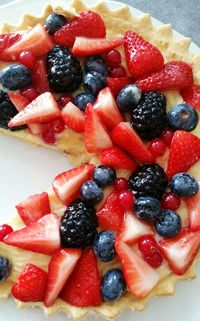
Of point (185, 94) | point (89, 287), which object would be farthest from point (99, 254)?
point (185, 94)

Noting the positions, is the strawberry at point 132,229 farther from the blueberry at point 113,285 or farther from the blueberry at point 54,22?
the blueberry at point 54,22

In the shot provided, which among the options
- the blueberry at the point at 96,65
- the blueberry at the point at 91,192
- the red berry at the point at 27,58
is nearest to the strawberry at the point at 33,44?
the red berry at the point at 27,58

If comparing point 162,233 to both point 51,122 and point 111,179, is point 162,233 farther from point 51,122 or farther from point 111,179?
point 51,122

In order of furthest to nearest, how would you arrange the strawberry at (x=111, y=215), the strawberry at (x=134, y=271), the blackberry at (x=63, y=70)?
the blackberry at (x=63, y=70), the strawberry at (x=111, y=215), the strawberry at (x=134, y=271)

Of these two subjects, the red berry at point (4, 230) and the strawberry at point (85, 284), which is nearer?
the strawberry at point (85, 284)

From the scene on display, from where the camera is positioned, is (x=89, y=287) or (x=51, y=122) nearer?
(x=89, y=287)
